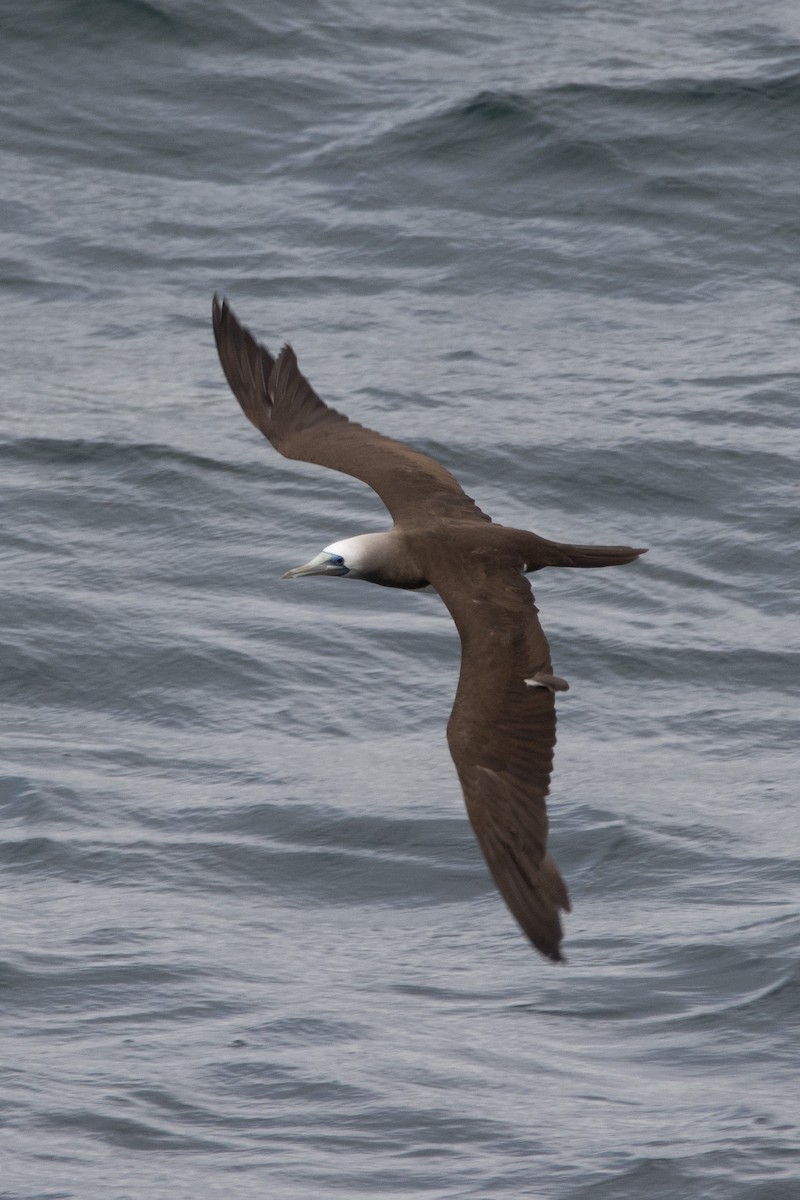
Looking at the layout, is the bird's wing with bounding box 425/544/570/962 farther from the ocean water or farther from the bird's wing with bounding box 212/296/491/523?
the ocean water

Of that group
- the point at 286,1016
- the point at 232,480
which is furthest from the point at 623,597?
the point at 286,1016

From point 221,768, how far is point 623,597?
2845 millimetres

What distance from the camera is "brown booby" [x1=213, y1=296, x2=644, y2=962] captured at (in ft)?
24.5

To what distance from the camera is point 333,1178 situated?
8727 millimetres

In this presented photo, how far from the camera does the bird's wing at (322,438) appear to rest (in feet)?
29.3

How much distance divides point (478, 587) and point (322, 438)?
171 centimetres

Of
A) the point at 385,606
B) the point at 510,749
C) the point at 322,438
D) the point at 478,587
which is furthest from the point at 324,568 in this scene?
the point at 385,606

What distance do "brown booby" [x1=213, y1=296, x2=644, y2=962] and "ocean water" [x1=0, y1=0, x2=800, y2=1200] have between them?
197 cm

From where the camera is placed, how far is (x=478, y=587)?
8086mm

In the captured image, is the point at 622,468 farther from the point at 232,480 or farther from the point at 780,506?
the point at 232,480

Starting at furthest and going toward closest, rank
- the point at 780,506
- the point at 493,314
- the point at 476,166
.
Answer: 1. the point at 476,166
2. the point at 493,314
3. the point at 780,506

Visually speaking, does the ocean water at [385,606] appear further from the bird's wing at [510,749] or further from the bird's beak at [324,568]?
the bird's beak at [324,568]

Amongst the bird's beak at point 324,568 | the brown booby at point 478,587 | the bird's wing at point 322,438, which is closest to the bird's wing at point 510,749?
the brown booby at point 478,587

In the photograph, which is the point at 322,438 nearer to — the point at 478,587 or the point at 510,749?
the point at 478,587
